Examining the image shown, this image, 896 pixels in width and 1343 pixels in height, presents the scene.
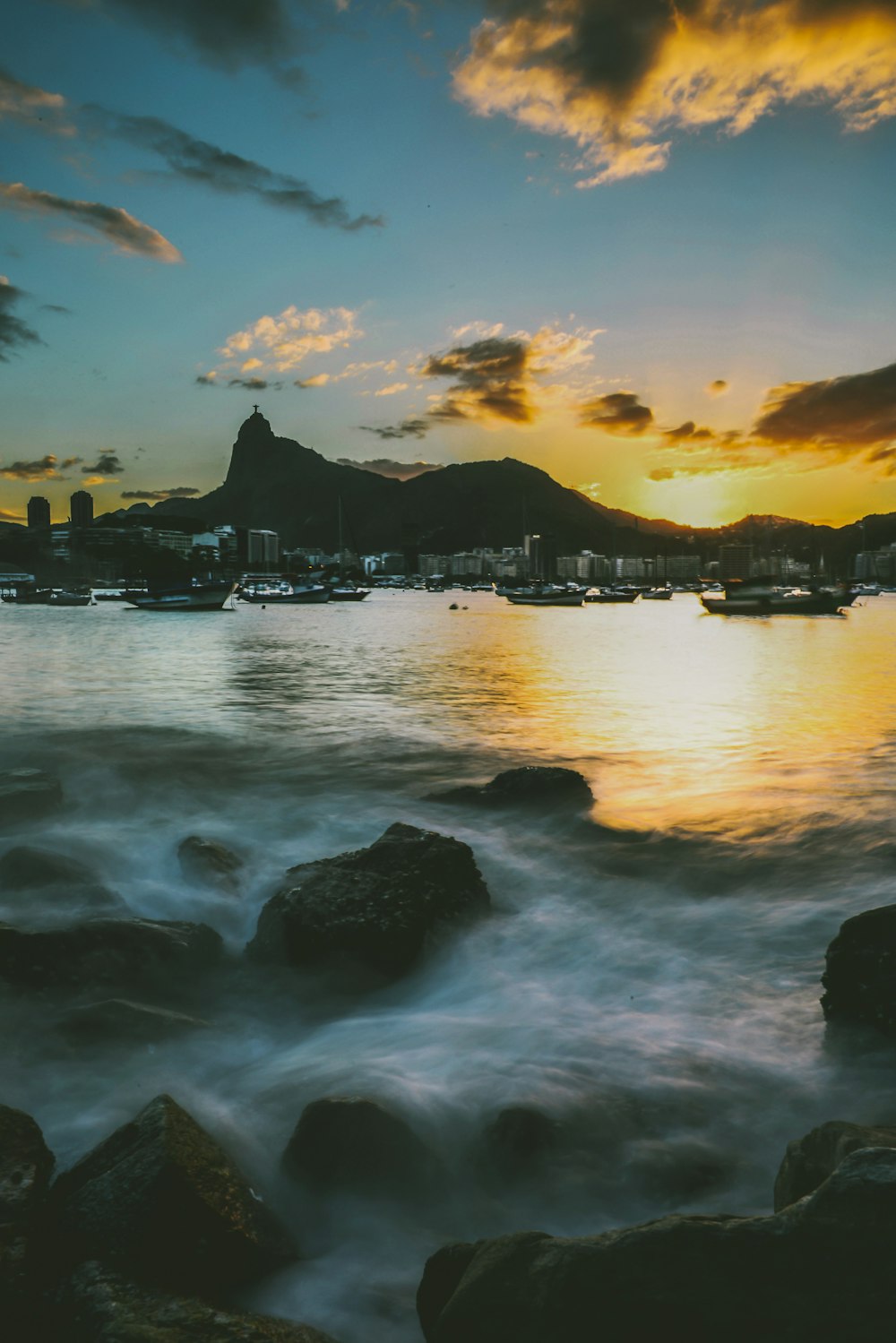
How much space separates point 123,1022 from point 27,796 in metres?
5.88

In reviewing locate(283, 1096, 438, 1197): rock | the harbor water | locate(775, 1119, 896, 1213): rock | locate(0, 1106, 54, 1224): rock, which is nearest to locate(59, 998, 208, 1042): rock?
the harbor water

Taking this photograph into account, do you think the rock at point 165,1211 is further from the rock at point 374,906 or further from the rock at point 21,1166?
the rock at point 374,906

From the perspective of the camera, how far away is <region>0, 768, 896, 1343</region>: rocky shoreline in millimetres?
2213

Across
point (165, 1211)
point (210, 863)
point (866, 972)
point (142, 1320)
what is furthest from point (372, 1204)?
point (210, 863)

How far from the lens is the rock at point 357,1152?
388cm

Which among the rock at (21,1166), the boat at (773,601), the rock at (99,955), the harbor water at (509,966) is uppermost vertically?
the boat at (773,601)

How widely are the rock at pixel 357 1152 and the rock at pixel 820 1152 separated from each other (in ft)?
5.66

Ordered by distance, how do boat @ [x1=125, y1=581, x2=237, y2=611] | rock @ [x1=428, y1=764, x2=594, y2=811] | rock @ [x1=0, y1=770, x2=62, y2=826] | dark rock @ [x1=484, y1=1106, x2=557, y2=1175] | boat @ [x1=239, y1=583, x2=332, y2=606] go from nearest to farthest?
dark rock @ [x1=484, y1=1106, x2=557, y2=1175], rock @ [x1=0, y1=770, x2=62, y2=826], rock @ [x1=428, y1=764, x2=594, y2=811], boat @ [x1=125, y1=581, x2=237, y2=611], boat @ [x1=239, y1=583, x2=332, y2=606]

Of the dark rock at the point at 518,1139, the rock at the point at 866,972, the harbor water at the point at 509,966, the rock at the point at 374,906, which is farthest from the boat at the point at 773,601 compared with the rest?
the dark rock at the point at 518,1139

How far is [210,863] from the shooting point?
26.7 ft

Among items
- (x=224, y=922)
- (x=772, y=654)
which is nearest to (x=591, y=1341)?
(x=224, y=922)

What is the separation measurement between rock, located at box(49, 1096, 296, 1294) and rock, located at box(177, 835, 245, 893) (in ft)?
15.1

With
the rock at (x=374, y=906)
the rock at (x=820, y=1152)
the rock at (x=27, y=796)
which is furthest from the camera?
the rock at (x=27, y=796)

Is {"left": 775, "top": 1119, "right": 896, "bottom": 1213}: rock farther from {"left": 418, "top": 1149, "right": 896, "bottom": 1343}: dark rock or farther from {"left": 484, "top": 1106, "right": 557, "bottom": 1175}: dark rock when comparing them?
{"left": 484, "top": 1106, "right": 557, "bottom": 1175}: dark rock
